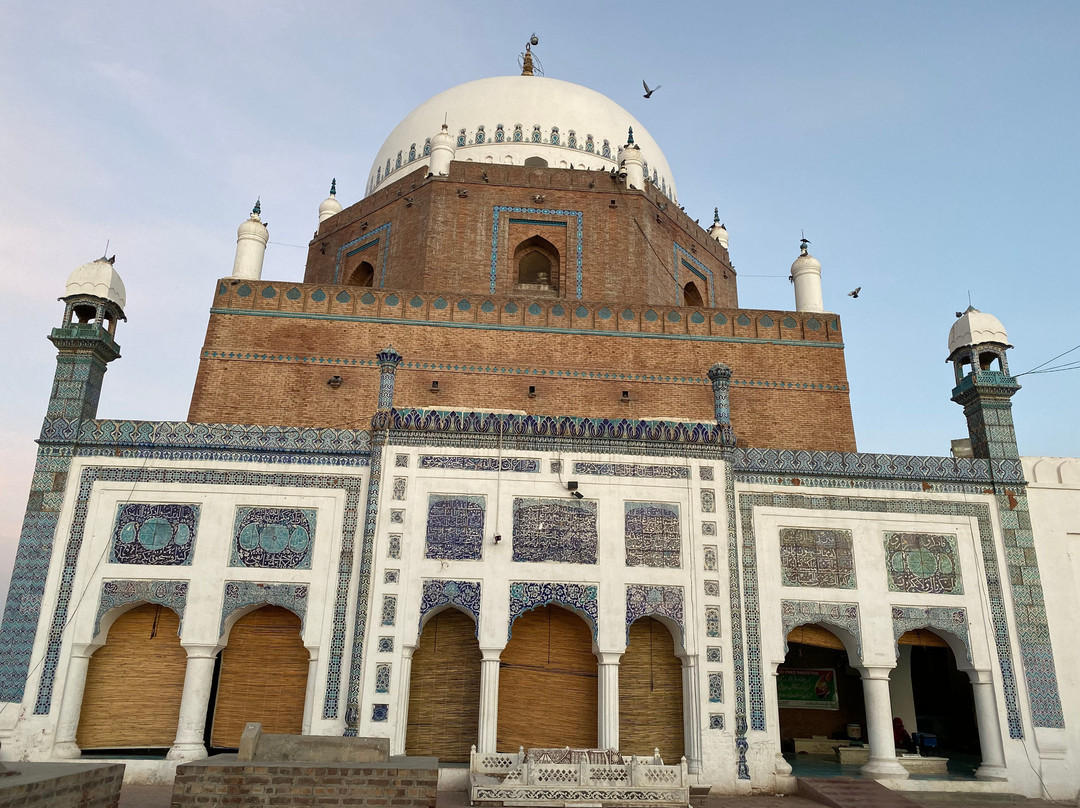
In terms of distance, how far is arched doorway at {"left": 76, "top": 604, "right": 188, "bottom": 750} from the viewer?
440 inches

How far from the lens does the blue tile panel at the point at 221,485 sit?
A: 1098 centimetres

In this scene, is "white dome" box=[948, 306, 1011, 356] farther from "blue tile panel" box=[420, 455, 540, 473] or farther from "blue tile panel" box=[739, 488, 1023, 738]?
"blue tile panel" box=[420, 455, 540, 473]

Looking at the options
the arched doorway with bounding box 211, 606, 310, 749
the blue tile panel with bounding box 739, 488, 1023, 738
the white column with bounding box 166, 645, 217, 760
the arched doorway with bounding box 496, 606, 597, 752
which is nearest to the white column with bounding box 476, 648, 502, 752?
the arched doorway with bounding box 496, 606, 597, 752

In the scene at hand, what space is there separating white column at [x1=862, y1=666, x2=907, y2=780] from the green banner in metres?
2.68

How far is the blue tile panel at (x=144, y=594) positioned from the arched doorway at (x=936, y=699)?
35.5ft

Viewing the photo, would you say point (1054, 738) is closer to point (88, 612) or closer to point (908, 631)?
point (908, 631)

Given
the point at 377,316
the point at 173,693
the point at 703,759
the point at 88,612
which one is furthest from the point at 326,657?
the point at 377,316

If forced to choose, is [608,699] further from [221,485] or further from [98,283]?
[98,283]

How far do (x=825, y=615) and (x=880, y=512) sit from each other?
5.68 feet

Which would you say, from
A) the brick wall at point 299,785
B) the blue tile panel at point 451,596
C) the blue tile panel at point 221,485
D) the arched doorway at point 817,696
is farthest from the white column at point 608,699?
the arched doorway at point 817,696

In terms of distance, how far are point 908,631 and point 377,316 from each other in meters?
10.1

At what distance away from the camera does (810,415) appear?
51.5 feet

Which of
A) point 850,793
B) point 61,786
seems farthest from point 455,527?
point 850,793

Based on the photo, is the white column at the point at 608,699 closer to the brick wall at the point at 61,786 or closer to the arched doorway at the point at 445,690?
the arched doorway at the point at 445,690
